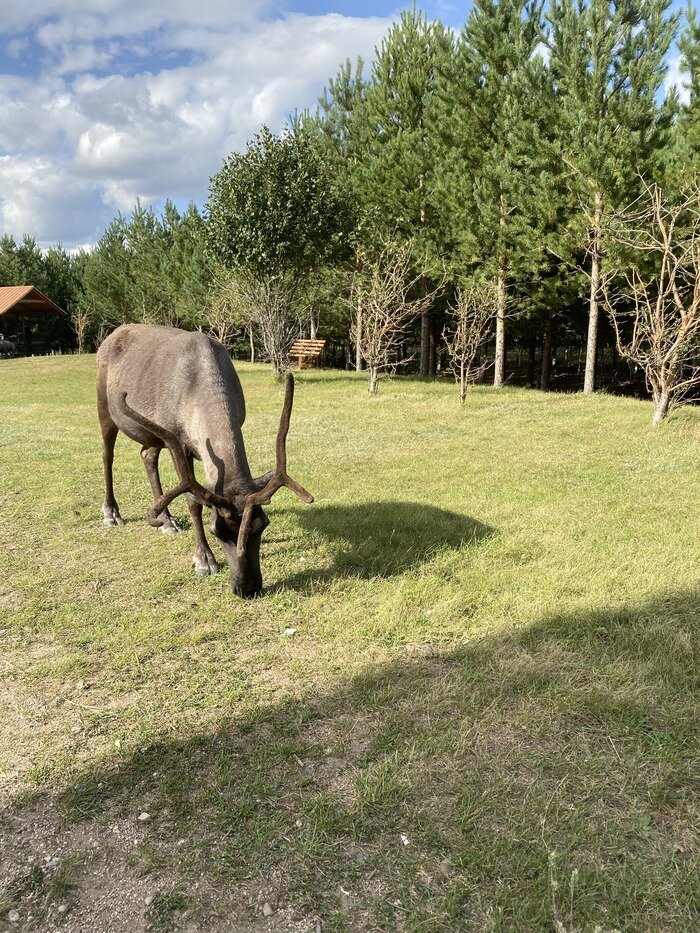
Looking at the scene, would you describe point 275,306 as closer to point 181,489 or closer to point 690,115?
point 690,115

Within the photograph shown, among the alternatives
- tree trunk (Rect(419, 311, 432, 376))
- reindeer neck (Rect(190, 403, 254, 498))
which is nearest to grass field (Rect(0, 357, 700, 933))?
reindeer neck (Rect(190, 403, 254, 498))

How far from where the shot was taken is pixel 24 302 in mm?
36219

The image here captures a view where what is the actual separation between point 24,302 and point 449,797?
4074 cm

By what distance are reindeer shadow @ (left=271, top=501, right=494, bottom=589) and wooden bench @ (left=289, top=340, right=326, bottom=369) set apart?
25.0m

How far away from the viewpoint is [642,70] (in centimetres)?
1661

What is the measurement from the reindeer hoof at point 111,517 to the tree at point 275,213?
51.1 feet

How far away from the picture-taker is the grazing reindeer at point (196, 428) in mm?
4469

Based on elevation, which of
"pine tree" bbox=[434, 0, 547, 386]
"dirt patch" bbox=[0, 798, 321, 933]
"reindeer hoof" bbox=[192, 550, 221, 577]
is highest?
"pine tree" bbox=[434, 0, 547, 386]

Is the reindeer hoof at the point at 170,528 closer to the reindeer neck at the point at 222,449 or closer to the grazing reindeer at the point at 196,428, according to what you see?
the grazing reindeer at the point at 196,428

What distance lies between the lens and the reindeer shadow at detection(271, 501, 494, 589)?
5711mm

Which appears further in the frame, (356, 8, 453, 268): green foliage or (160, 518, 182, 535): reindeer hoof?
(356, 8, 453, 268): green foliage

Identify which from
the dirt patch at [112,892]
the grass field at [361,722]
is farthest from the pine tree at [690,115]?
the dirt patch at [112,892]

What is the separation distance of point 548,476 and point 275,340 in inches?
648

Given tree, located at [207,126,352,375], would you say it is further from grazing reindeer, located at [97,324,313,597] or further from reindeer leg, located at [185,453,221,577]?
reindeer leg, located at [185,453,221,577]
